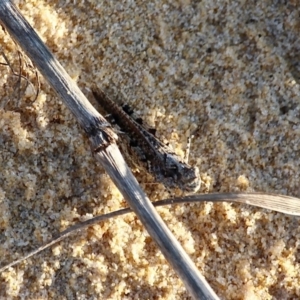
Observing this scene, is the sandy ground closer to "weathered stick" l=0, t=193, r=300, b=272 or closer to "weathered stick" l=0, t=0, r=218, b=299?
"weathered stick" l=0, t=193, r=300, b=272

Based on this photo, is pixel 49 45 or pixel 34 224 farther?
pixel 49 45

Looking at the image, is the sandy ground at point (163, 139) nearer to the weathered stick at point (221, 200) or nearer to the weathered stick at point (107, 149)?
the weathered stick at point (221, 200)

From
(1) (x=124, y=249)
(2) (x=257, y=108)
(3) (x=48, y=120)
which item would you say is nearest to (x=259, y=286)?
(1) (x=124, y=249)

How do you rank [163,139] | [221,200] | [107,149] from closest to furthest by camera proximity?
[107,149] → [221,200] → [163,139]

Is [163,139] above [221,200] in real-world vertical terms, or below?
above

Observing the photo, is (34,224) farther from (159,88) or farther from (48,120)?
(159,88)

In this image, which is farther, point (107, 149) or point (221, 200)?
point (221, 200)
